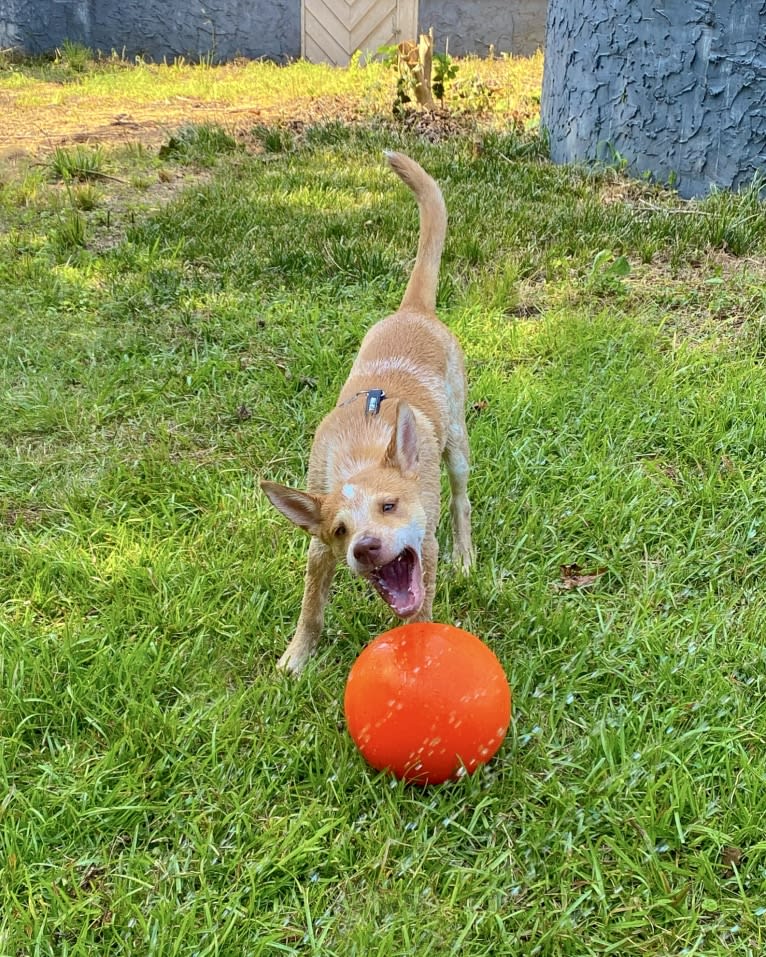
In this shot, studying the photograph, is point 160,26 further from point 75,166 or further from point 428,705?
point 428,705

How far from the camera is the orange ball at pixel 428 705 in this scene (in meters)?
2.11

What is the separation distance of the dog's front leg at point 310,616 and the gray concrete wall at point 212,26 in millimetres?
10279

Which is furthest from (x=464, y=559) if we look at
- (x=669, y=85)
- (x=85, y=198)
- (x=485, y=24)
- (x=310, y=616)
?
(x=485, y=24)

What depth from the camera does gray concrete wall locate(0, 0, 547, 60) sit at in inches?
430

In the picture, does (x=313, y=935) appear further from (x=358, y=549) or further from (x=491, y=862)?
(x=358, y=549)

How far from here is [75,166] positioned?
262 inches

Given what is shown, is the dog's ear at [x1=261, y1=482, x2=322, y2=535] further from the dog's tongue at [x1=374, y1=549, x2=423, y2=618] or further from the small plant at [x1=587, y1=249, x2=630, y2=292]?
the small plant at [x1=587, y1=249, x2=630, y2=292]

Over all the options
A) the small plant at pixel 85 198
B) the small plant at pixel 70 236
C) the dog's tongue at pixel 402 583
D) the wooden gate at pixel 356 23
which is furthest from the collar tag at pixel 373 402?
the wooden gate at pixel 356 23

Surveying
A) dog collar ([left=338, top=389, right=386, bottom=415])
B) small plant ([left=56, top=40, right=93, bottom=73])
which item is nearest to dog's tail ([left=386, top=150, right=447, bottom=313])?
dog collar ([left=338, top=389, right=386, bottom=415])

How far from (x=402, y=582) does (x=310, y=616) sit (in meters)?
0.47

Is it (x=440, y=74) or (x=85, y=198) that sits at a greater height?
(x=440, y=74)

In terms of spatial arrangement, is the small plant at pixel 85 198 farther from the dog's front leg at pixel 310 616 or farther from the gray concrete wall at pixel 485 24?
the gray concrete wall at pixel 485 24

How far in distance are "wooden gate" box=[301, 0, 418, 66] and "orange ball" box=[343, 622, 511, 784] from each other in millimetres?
10282

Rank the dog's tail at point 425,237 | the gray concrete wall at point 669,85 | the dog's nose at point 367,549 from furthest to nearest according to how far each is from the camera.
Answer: the gray concrete wall at point 669,85
the dog's tail at point 425,237
the dog's nose at point 367,549
